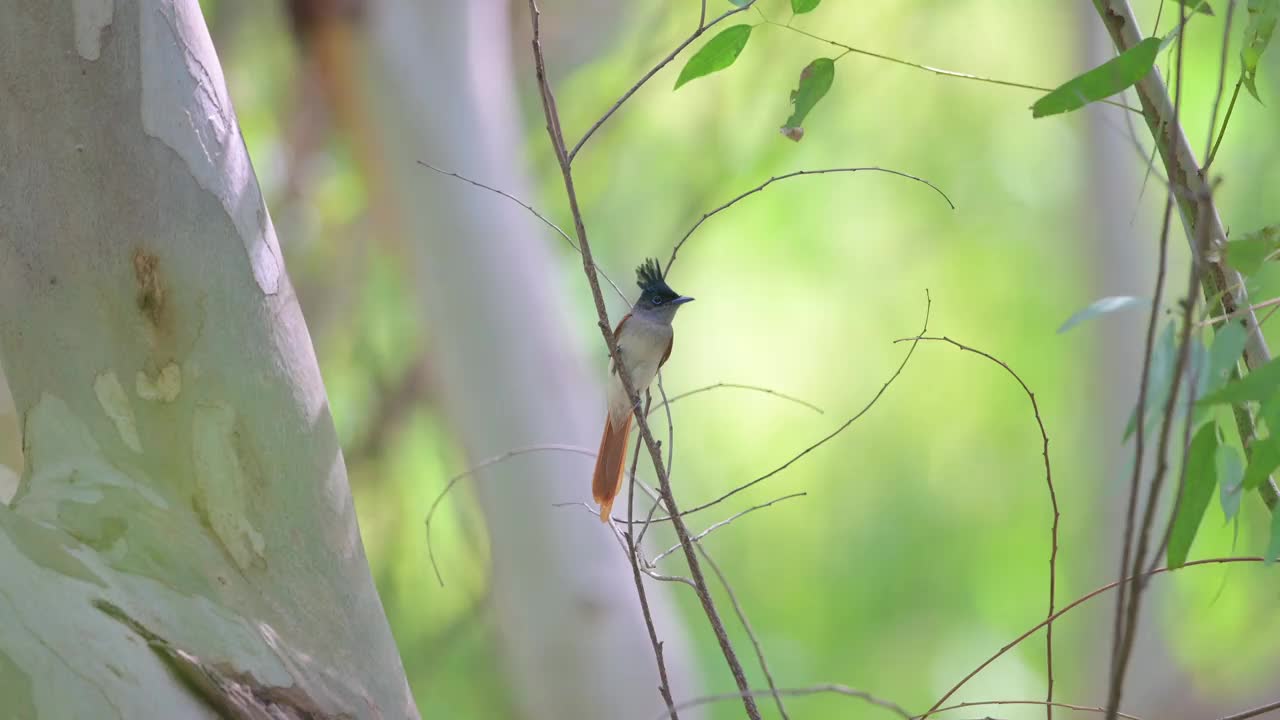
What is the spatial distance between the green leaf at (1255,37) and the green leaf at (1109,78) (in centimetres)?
28

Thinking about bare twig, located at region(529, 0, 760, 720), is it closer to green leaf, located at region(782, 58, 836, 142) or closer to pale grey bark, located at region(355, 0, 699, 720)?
green leaf, located at region(782, 58, 836, 142)

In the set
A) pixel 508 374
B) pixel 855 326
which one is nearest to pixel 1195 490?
pixel 508 374

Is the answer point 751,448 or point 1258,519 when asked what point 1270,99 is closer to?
point 1258,519

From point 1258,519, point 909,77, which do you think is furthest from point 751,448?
point 1258,519

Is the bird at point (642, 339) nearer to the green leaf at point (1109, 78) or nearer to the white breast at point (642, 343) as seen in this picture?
the white breast at point (642, 343)

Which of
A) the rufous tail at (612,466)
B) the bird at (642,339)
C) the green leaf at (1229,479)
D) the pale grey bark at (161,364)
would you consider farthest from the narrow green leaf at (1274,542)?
the bird at (642,339)

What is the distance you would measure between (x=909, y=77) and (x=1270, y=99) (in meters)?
2.52

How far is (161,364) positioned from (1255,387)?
120 cm

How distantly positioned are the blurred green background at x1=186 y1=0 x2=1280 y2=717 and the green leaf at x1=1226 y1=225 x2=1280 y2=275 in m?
2.64

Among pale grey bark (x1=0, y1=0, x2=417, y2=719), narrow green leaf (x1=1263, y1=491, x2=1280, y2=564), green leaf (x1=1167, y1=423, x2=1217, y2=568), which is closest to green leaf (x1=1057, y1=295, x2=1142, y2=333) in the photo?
green leaf (x1=1167, y1=423, x2=1217, y2=568)

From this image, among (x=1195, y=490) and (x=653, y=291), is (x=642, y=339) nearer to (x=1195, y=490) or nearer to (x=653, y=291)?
(x=653, y=291)

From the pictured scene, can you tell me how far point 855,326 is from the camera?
8.61 metres

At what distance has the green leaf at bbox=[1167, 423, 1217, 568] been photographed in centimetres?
113

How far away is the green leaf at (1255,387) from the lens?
3.32ft
